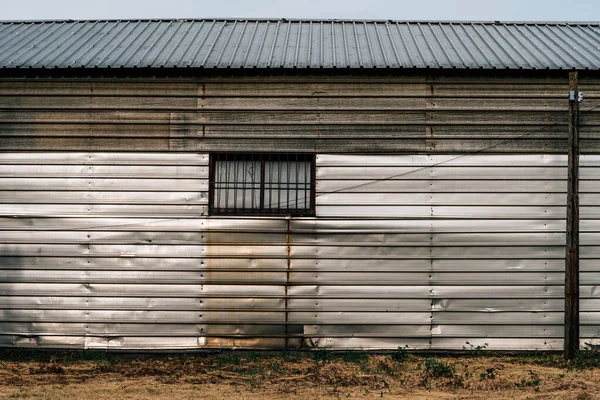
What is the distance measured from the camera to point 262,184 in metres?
9.74

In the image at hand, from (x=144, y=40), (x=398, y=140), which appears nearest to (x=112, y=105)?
(x=144, y=40)

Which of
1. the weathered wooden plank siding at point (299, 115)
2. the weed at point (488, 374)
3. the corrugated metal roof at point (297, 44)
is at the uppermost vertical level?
the corrugated metal roof at point (297, 44)

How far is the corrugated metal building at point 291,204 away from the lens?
9625mm

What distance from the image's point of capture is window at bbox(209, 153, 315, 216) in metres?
A: 9.76

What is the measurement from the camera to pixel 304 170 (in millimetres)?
9828

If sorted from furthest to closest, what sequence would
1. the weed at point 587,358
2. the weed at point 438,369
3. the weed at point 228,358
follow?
the weed at point 228,358
the weed at point 587,358
the weed at point 438,369

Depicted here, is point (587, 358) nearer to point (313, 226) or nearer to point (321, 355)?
point (321, 355)

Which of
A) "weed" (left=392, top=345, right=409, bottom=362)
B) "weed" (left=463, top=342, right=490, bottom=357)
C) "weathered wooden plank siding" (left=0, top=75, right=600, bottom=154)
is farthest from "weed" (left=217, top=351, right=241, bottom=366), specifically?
"weed" (left=463, top=342, right=490, bottom=357)

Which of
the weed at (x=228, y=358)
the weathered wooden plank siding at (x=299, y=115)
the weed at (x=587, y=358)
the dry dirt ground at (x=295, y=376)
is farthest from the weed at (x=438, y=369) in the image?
the weathered wooden plank siding at (x=299, y=115)

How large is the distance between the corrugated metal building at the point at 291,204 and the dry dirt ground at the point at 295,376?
0.87ft

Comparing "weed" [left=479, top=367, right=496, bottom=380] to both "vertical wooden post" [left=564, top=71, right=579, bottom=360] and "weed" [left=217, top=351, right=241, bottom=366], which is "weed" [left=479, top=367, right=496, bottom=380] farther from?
"weed" [left=217, top=351, right=241, bottom=366]

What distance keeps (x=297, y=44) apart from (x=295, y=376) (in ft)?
19.5

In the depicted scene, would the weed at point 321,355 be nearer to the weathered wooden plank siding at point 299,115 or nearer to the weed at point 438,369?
the weed at point 438,369

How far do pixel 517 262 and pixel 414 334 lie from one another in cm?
196
